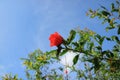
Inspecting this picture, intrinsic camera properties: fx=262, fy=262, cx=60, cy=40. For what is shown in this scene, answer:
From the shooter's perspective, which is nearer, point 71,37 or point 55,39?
point 55,39

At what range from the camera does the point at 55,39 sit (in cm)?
318

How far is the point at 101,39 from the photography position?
390cm

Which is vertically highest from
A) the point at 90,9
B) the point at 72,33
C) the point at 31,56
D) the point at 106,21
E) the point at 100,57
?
the point at 31,56

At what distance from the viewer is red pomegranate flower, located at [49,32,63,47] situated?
3.19m

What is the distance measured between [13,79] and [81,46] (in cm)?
570

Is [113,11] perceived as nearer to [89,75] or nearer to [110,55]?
[110,55]

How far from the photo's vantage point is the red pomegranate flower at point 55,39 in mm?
3186

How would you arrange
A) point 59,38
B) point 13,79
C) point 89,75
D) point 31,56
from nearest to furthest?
point 59,38, point 13,79, point 89,75, point 31,56

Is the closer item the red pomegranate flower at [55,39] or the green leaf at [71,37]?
the red pomegranate flower at [55,39]

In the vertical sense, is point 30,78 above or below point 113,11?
above

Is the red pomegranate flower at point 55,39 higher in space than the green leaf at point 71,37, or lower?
lower

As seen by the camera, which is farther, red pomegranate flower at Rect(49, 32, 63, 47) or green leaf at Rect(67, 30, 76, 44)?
green leaf at Rect(67, 30, 76, 44)

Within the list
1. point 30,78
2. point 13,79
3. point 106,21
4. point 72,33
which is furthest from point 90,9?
point 30,78

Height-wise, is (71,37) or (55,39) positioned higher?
(71,37)
